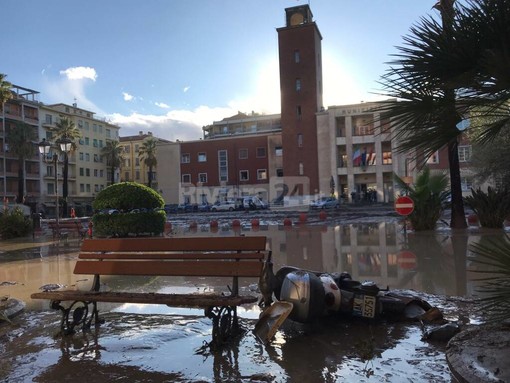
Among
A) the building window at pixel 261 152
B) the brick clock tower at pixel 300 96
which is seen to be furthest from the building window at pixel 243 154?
the brick clock tower at pixel 300 96

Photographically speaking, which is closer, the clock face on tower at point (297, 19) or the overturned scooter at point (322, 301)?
the overturned scooter at point (322, 301)

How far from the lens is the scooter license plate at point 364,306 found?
474cm

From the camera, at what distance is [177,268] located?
4906 millimetres

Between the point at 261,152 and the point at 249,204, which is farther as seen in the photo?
the point at 261,152

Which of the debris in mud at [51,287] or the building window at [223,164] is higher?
the building window at [223,164]

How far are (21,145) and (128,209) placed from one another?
5817 centimetres

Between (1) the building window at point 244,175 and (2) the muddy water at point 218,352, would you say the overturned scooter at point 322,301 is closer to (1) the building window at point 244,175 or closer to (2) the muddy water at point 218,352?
(2) the muddy water at point 218,352

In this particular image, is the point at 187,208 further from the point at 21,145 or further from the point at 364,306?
the point at 364,306

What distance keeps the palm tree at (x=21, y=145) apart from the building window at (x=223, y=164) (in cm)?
2697

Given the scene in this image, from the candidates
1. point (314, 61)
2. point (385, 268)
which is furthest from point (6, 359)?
point (314, 61)

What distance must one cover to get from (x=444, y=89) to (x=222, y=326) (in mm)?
2942

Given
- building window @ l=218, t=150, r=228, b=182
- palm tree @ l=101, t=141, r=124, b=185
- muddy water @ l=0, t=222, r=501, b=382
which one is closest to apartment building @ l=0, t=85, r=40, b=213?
palm tree @ l=101, t=141, r=124, b=185

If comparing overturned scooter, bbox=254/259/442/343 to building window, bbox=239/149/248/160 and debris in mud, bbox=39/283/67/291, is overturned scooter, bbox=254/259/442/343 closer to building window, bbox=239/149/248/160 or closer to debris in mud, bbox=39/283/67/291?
debris in mud, bbox=39/283/67/291

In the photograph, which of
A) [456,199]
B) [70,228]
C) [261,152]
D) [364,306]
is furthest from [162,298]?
[261,152]
